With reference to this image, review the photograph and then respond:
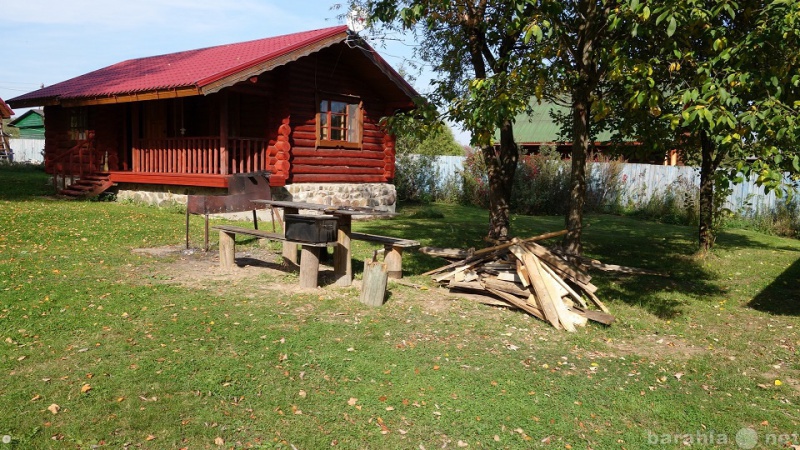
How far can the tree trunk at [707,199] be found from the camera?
10820mm

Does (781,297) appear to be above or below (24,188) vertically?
below

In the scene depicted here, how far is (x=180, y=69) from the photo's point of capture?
14.5m

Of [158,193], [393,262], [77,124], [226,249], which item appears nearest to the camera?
[393,262]

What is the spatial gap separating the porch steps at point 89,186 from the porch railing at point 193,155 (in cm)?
101

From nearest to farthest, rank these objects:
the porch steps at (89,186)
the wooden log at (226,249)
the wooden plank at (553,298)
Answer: the wooden plank at (553,298)
the wooden log at (226,249)
the porch steps at (89,186)

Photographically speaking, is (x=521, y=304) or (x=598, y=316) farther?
(x=521, y=304)

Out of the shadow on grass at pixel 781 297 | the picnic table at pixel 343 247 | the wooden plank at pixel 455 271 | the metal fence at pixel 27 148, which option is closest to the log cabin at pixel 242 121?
the picnic table at pixel 343 247

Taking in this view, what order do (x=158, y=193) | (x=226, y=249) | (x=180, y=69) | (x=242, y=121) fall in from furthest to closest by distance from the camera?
(x=242, y=121), (x=158, y=193), (x=180, y=69), (x=226, y=249)

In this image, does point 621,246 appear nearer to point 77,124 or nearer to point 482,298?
point 482,298

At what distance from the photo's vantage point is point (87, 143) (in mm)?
16438

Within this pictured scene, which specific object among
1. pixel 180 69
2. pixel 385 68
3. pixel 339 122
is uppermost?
pixel 385 68

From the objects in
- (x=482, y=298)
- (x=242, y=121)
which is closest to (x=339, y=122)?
(x=242, y=121)

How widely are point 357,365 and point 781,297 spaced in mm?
6965

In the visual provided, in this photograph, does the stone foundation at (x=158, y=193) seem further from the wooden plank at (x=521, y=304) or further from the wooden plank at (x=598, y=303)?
the wooden plank at (x=598, y=303)
